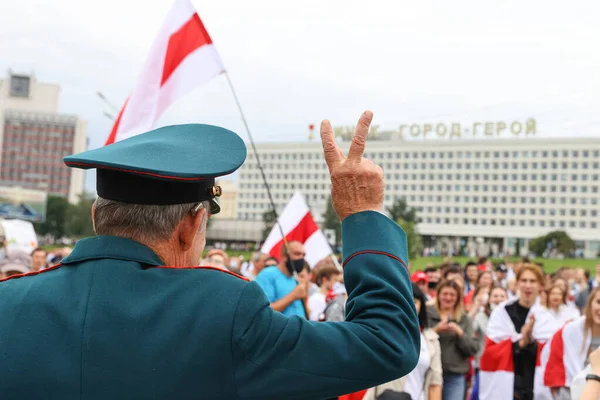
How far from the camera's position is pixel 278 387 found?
1.42 meters

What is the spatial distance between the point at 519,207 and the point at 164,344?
131 meters

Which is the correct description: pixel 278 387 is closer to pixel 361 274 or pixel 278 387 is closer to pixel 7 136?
pixel 361 274

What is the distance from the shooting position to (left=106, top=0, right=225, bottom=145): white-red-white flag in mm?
7332

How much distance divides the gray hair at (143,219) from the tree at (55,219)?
10567cm

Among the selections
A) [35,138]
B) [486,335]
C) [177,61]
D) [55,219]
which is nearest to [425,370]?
[486,335]

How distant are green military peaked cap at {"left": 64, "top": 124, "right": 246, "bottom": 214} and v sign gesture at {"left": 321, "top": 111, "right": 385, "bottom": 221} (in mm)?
237

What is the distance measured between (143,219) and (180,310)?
0.79 feet

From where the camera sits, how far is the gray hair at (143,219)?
1555 mm

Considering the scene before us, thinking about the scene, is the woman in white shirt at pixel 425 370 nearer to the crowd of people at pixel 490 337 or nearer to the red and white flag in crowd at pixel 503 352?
the crowd of people at pixel 490 337

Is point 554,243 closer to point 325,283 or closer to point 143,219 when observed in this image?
point 325,283

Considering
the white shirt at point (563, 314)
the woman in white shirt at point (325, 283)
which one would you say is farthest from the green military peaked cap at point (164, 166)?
the woman in white shirt at point (325, 283)

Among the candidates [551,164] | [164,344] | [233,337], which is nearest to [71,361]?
[164,344]

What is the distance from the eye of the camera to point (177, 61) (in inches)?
298

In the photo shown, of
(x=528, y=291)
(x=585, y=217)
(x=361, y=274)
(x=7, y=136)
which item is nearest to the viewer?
(x=361, y=274)
